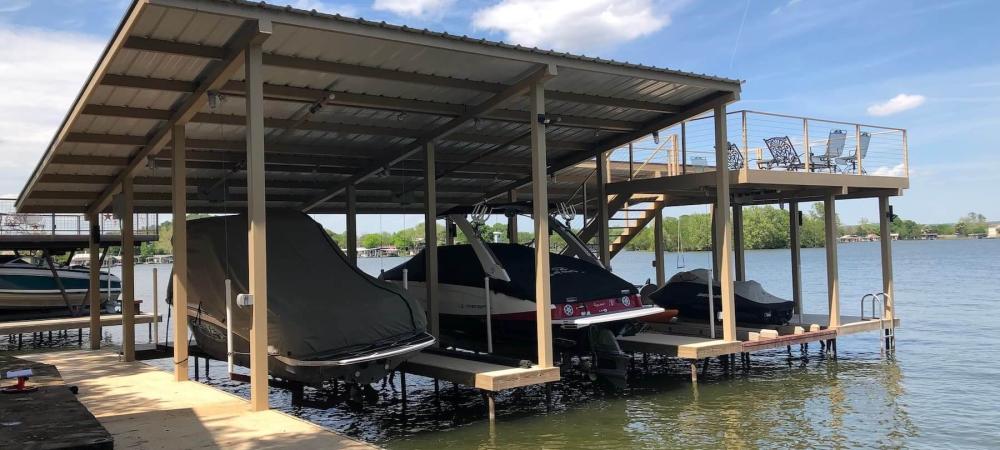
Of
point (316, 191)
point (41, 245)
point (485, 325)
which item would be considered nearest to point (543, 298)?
point (485, 325)

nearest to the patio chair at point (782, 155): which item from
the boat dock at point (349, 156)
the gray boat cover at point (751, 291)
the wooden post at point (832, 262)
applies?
the boat dock at point (349, 156)

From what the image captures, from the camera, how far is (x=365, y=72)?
8.83m

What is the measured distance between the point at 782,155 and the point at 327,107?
883 cm

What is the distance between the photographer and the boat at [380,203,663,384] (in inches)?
417

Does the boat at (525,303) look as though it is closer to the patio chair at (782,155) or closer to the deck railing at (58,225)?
the patio chair at (782,155)

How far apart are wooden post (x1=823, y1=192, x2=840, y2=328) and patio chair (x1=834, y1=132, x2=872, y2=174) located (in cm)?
68

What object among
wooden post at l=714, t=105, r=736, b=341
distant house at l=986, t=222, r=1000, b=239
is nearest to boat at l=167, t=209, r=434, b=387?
wooden post at l=714, t=105, r=736, b=341

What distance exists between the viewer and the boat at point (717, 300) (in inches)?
554

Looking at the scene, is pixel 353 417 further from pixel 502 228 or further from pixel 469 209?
pixel 502 228

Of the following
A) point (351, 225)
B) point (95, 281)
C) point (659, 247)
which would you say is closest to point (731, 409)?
point (351, 225)

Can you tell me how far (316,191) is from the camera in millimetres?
15945

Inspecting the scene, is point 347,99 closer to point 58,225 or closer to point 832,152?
point 832,152

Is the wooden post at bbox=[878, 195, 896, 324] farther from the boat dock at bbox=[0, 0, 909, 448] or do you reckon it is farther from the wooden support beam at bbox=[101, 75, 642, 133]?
the wooden support beam at bbox=[101, 75, 642, 133]

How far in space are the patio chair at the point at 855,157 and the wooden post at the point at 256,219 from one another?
11785mm
